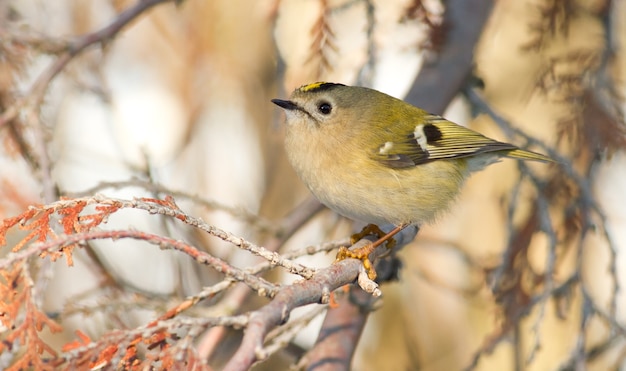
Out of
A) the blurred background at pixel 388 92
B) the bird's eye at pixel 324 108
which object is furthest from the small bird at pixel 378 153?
the blurred background at pixel 388 92

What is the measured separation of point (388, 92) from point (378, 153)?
1.40 m

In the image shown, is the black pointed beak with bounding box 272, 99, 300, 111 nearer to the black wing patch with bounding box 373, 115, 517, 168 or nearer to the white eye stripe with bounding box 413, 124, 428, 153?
the black wing patch with bounding box 373, 115, 517, 168

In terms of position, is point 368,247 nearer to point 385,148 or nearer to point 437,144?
point 385,148

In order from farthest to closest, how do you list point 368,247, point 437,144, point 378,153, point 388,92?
point 388,92 → point 437,144 → point 378,153 → point 368,247

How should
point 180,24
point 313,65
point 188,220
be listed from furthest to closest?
1. point 180,24
2. point 313,65
3. point 188,220

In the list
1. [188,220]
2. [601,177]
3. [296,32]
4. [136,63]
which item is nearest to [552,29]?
[601,177]

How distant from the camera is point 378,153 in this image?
2.31 m

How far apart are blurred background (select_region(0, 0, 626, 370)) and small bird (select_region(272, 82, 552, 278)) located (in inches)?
4.5

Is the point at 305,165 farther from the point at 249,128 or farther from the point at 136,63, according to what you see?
the point at 136,63

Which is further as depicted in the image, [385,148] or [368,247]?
[385,148]

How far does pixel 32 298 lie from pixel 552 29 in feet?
6.27

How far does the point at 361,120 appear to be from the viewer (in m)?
2.45

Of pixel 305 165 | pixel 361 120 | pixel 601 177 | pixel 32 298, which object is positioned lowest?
pixel 32 298

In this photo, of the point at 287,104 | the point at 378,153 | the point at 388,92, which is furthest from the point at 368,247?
the point at 388,92
